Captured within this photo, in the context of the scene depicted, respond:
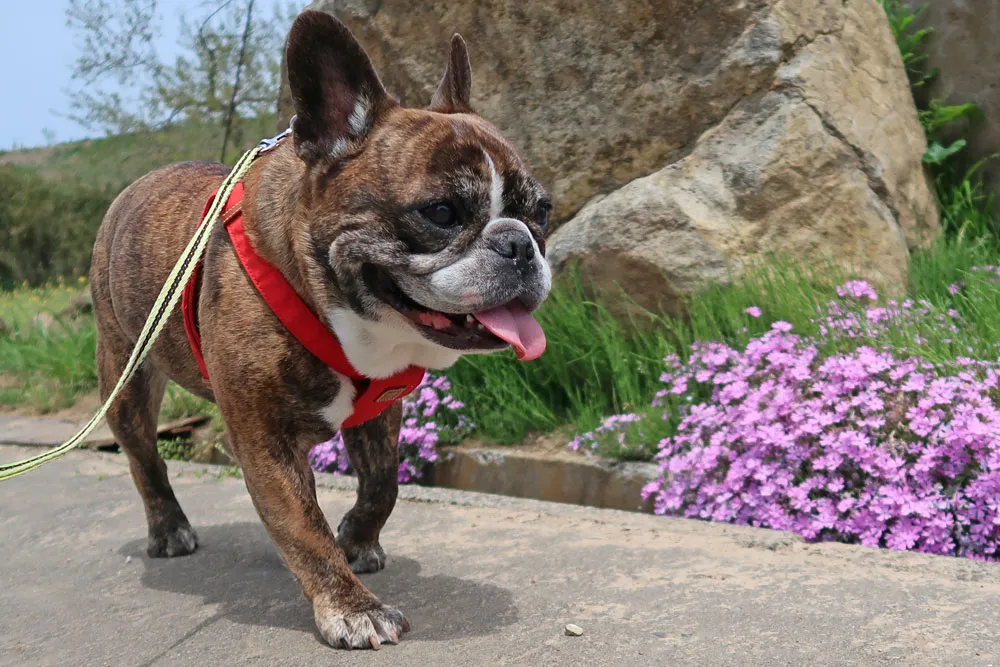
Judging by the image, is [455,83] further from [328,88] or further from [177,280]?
[177,280]

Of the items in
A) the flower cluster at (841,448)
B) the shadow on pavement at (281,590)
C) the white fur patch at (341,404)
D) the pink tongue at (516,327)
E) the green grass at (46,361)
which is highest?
the pink tongue at (516,327)

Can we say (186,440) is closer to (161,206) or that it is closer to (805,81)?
→ (161,206)

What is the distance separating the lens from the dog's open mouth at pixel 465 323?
2654 mm

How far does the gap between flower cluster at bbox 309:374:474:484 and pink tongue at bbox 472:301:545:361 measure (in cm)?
257

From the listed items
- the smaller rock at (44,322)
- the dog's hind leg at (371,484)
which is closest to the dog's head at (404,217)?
the dog's hind leg at (371,484)

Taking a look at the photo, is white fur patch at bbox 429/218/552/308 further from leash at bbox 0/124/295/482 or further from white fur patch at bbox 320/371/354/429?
leash at bbox 0/124/295/482

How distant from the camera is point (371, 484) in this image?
3.43 m

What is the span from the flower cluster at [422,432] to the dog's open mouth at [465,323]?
2527 millimetres

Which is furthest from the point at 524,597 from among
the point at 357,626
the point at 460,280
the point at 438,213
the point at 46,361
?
the point at 46,361

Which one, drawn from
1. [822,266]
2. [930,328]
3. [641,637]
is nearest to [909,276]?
[822,266]

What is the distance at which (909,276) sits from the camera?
5367mm

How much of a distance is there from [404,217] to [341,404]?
0.62 meters

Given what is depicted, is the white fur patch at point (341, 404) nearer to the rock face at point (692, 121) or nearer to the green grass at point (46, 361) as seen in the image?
the rock face at point (692, 121)

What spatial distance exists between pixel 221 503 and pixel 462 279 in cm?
254
